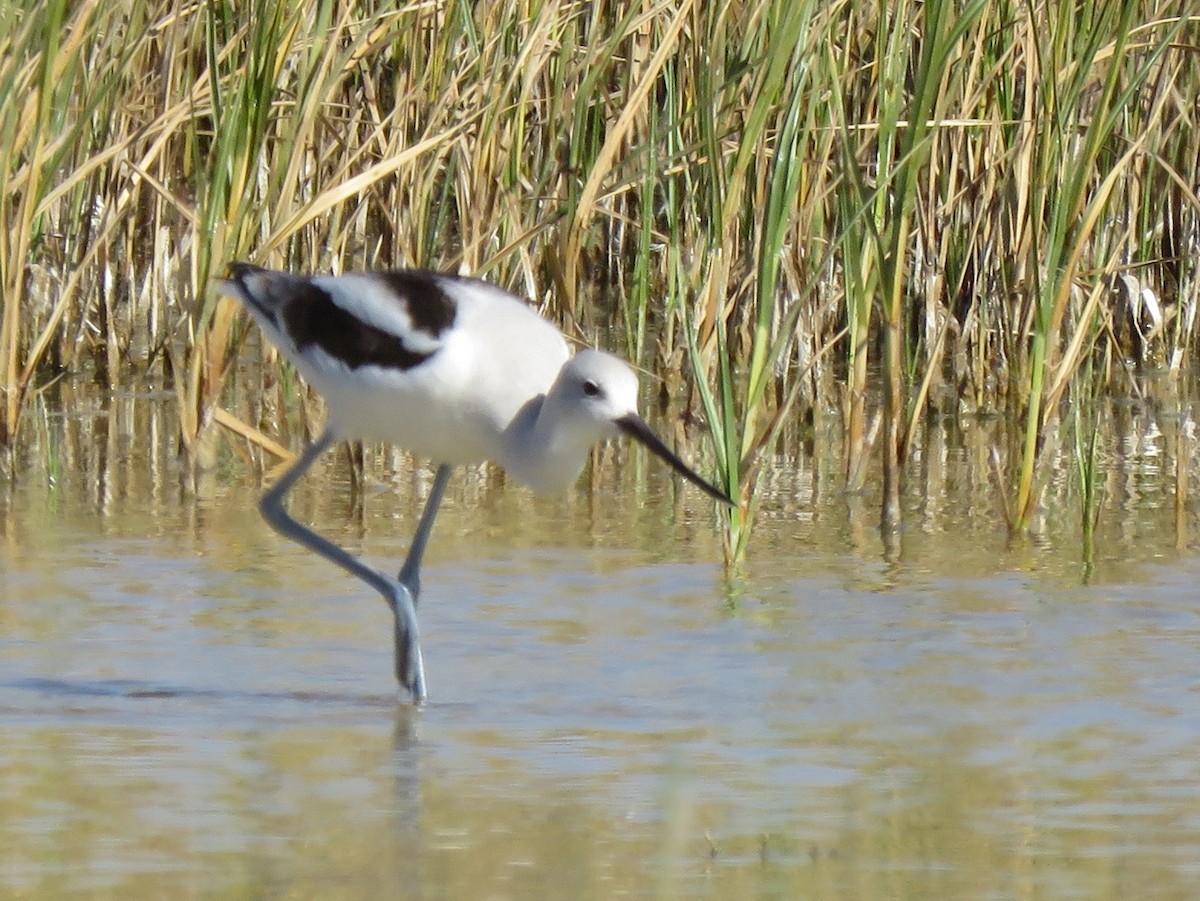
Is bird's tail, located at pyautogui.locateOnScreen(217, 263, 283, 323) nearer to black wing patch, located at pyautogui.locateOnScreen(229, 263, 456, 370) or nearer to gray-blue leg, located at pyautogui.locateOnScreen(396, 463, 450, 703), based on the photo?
black wing patch, located at pyautogui.locateOnScreen(229, 263, 456, 370)

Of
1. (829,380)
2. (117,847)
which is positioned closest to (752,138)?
(829,380)

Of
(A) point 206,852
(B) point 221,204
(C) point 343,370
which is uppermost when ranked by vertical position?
(B) point 221,204

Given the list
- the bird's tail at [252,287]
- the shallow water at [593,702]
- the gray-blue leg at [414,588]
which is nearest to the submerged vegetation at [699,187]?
the shallow water at [593,702]

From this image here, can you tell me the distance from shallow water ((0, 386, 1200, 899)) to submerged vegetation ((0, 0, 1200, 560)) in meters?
0.28

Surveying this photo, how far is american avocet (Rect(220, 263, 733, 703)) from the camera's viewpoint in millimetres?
4590

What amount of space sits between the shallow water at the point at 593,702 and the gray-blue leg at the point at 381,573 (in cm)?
7

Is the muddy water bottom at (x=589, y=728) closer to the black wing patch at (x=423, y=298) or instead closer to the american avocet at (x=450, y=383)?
the american avocet at (x=450, y=383)

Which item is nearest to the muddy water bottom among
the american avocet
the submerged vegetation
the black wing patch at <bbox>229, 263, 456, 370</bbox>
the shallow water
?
the shallow water

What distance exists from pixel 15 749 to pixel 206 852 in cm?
73

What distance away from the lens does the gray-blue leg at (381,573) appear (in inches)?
176

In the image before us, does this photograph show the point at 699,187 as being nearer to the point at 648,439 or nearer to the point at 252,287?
the point at 252,287

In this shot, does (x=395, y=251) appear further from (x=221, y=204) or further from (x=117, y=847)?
(x=117, y=847)

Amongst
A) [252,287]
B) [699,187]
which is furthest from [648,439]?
[699,187]

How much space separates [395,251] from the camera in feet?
22.7
